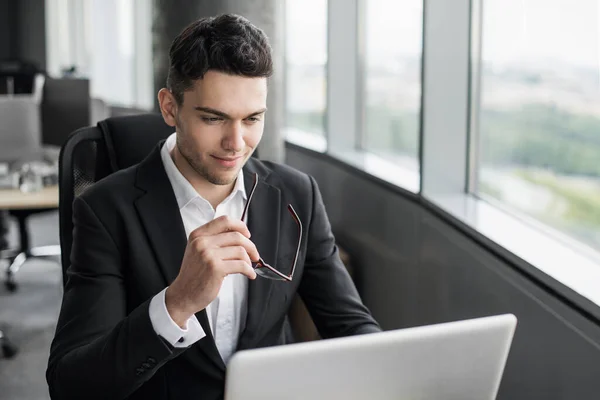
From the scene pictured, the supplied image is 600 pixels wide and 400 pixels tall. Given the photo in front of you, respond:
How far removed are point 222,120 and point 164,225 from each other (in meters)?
0.27

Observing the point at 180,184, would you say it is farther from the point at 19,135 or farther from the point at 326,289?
the point at 19,135

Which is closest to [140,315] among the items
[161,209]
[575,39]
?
[161,209]

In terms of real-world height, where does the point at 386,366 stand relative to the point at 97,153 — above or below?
below

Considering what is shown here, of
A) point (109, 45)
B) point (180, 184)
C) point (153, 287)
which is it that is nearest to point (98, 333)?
point (153, 287)

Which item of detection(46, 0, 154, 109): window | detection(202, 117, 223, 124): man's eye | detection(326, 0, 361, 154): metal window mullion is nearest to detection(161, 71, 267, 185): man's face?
detection(202, 117, 223, 124): man's eye

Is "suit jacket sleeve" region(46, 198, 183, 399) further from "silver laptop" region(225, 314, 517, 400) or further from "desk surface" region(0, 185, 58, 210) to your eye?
"desk surface" region(0, 185, 58, 210)

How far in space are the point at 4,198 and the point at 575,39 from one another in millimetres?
2757

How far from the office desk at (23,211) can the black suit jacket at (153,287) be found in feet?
6.99

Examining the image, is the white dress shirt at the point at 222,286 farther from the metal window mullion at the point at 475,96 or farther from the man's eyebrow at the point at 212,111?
the metal window mullion at the point at 475,96

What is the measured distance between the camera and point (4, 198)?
3838 mm

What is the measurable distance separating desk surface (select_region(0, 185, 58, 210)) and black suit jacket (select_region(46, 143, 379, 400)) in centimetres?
216

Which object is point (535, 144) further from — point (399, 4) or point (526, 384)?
point (399, 4)

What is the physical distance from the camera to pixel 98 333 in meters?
1.46

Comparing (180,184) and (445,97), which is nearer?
(180,184)
